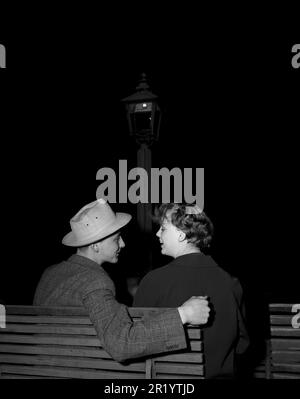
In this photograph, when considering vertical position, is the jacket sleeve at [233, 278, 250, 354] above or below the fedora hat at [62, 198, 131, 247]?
below

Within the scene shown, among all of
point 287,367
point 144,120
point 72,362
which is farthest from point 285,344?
point 144,120

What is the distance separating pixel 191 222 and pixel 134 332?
89 centimetres

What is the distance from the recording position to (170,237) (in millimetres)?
2537

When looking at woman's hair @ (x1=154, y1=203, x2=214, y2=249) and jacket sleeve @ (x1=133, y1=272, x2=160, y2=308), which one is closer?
jacket sleeve @ (x1=133, y1=272, x2=160, y2=308)

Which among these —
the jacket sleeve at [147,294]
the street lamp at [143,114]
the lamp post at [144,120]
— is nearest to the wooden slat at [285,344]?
the jacket sleeve at [147,294]

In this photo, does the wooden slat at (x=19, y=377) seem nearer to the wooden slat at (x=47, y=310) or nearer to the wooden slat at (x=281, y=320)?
the wooden slat at (x=47, y=310)

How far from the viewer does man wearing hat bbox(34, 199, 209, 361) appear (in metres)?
1.83

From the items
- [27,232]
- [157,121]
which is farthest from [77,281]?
[27,232]

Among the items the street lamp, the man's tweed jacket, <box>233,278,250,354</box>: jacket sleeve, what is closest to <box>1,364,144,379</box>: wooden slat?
the man's tweed jacket

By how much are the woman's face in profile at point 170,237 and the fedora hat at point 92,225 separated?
29 cm

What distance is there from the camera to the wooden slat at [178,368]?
6.39 feet

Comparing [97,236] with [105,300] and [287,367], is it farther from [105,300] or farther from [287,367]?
[287,367]

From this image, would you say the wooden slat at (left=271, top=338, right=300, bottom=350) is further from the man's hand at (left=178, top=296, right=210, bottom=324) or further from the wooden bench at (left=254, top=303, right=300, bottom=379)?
the man's hand at (left=178, top=296, right=210, bottom=324)

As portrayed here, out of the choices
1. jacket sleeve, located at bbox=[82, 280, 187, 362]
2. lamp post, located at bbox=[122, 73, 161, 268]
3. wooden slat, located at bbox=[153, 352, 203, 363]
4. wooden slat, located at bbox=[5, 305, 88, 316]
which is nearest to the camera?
jacket sleeve, located at bbox=[82, 280, 187, 362]
